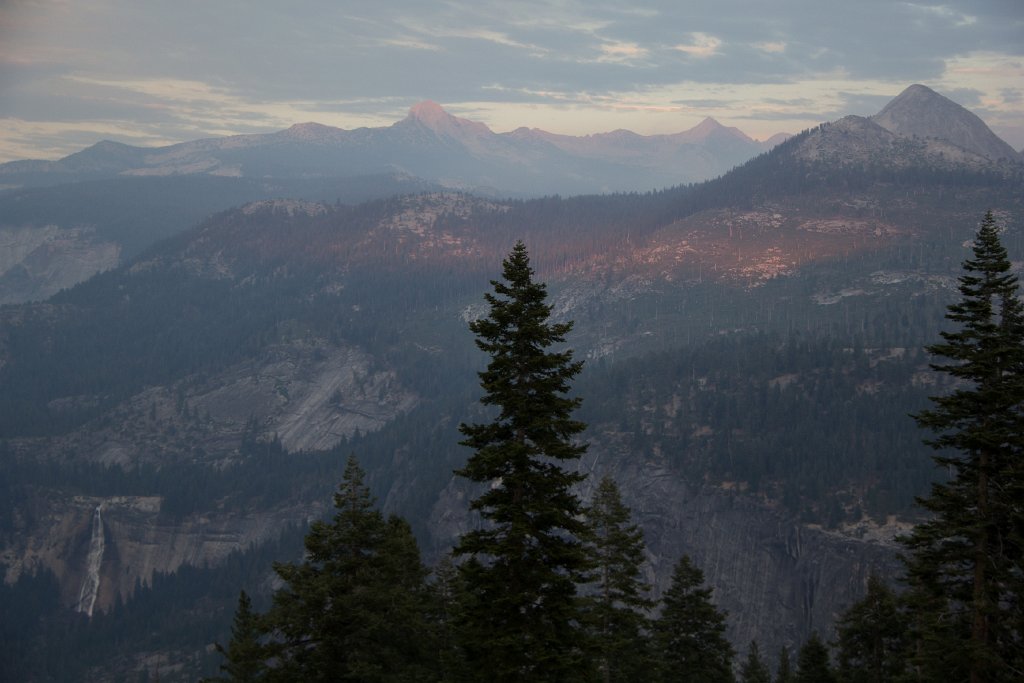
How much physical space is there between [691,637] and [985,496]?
2272 centimetres

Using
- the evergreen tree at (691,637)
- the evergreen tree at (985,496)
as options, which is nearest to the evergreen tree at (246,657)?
the evergreen tree at (691,637)

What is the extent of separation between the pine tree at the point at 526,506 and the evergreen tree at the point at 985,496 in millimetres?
11153

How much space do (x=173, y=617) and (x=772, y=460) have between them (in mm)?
116927

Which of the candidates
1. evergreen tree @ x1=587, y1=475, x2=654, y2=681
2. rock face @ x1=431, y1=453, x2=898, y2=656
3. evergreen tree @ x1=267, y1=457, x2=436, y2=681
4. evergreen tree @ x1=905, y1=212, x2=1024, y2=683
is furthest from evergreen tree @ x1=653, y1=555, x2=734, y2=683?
rock face @ x1=431, y1=453, x2=898, y2=656

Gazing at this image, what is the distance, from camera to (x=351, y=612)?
1430 inches

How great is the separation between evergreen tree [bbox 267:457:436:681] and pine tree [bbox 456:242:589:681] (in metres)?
10.2

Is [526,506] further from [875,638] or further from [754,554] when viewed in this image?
[754,554]

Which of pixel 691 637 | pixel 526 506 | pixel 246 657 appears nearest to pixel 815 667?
pixel 691 637

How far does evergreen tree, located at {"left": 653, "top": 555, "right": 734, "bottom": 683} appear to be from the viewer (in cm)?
4650

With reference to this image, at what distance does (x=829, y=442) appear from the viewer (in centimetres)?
14838

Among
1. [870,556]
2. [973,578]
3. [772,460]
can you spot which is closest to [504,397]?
[973,578]

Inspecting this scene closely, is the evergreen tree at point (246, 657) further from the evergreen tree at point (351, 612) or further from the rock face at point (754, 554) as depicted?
the rock face at point (754, 554)

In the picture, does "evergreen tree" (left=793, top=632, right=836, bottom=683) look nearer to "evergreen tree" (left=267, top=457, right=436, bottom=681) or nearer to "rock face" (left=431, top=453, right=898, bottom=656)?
"evergreen tree" (left=267, top=457, right=436, bottom=681)

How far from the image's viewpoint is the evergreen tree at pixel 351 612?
3616 cm
